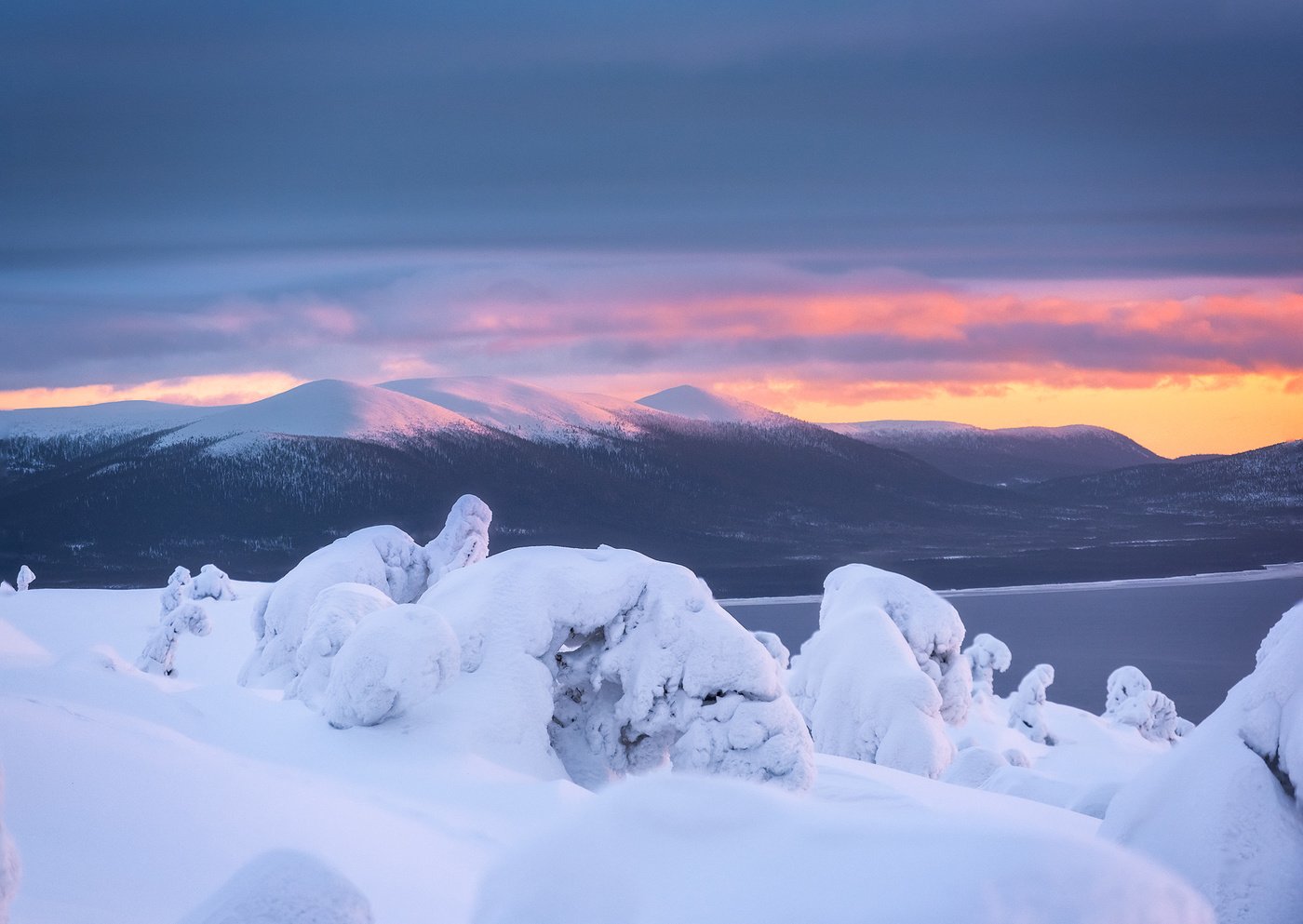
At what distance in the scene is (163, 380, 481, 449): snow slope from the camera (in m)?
115

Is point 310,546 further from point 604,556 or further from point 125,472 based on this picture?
point 604,556

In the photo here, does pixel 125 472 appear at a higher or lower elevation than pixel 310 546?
higher

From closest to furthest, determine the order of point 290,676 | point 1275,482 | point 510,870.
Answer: point 510,870
point 290,676
point 1275,482

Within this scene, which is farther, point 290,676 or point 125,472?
point 125,472

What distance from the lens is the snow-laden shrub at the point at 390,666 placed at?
1296 centimetres

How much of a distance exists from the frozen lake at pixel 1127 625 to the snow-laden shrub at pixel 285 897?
2537 inches

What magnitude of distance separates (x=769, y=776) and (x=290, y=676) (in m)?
13.2

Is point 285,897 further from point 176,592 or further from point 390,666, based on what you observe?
point 176,592

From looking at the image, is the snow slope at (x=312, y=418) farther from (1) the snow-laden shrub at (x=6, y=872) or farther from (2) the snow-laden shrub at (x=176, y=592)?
(1) the snow-laden shrub at (x=6, y=872)

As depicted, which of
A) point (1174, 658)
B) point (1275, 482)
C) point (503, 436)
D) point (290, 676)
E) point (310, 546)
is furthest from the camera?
point (503, 436)

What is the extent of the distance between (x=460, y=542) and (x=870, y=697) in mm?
9365

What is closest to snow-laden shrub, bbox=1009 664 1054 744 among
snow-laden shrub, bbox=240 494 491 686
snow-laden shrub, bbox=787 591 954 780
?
snow-laden shrub, bbox=787 591 954 780

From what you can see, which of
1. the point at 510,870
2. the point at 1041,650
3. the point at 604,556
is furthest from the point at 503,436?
the point at 510,870

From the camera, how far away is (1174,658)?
3164 inches
